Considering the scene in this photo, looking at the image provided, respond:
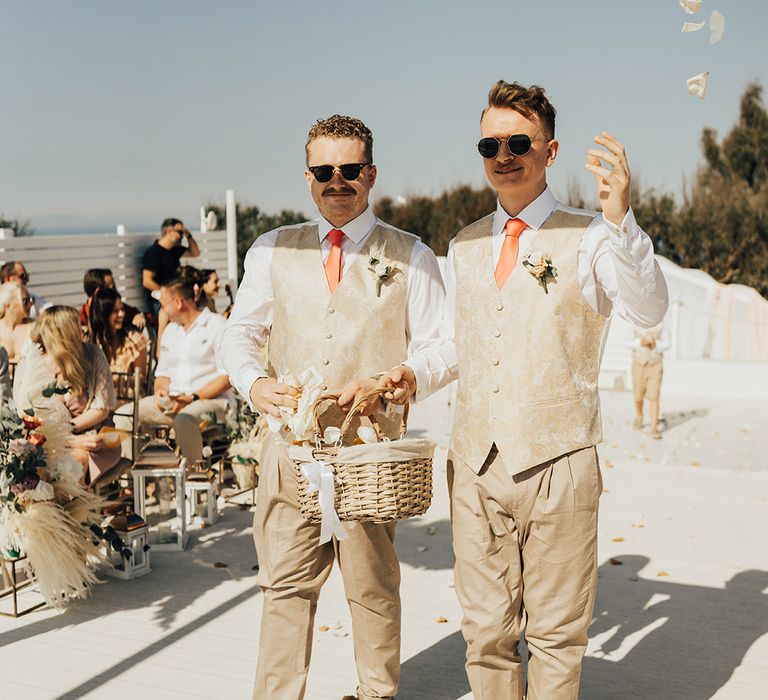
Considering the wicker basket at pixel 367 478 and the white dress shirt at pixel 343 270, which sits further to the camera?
the white dress shirt at pixel 343 270

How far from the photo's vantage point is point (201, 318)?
677 centimetres

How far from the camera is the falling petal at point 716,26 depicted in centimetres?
253

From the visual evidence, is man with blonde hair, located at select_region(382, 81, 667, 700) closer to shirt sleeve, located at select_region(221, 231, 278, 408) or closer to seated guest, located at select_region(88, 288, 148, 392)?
shirt sleeve, located at select_region(221, 231, 278, 408)

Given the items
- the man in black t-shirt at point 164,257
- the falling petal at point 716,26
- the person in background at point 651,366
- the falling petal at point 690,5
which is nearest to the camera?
the falling petal at point 716,26

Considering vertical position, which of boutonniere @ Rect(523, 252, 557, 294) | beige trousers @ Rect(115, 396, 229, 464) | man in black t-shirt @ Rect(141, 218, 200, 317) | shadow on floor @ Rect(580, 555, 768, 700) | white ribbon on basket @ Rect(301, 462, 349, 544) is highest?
man in black t-shirt @ Rect(141, 218, 200, 317)

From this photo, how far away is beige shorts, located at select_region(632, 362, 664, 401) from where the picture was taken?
9.81 meters

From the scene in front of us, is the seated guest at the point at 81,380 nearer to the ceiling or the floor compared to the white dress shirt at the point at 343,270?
nearer to the floor

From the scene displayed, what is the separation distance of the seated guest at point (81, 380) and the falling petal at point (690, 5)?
3.61 metres

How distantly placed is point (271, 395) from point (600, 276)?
107 centimetres

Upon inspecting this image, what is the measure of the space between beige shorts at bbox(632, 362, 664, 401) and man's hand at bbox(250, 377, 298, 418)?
24.5 ft

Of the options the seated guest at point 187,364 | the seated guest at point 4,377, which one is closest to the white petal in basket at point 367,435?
the seated guest at point 4,377

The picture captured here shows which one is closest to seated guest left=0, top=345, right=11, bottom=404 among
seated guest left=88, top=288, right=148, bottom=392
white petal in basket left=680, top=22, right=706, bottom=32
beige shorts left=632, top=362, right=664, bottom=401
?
seated guest left=88, top=288, right=148, bottom=392

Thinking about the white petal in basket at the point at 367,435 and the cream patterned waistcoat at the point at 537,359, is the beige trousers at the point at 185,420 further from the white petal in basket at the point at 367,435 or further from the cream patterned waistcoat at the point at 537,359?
the cream patterned waistcoat at the point at 537,359

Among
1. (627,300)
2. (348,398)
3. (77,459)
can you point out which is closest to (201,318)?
(77,459)
